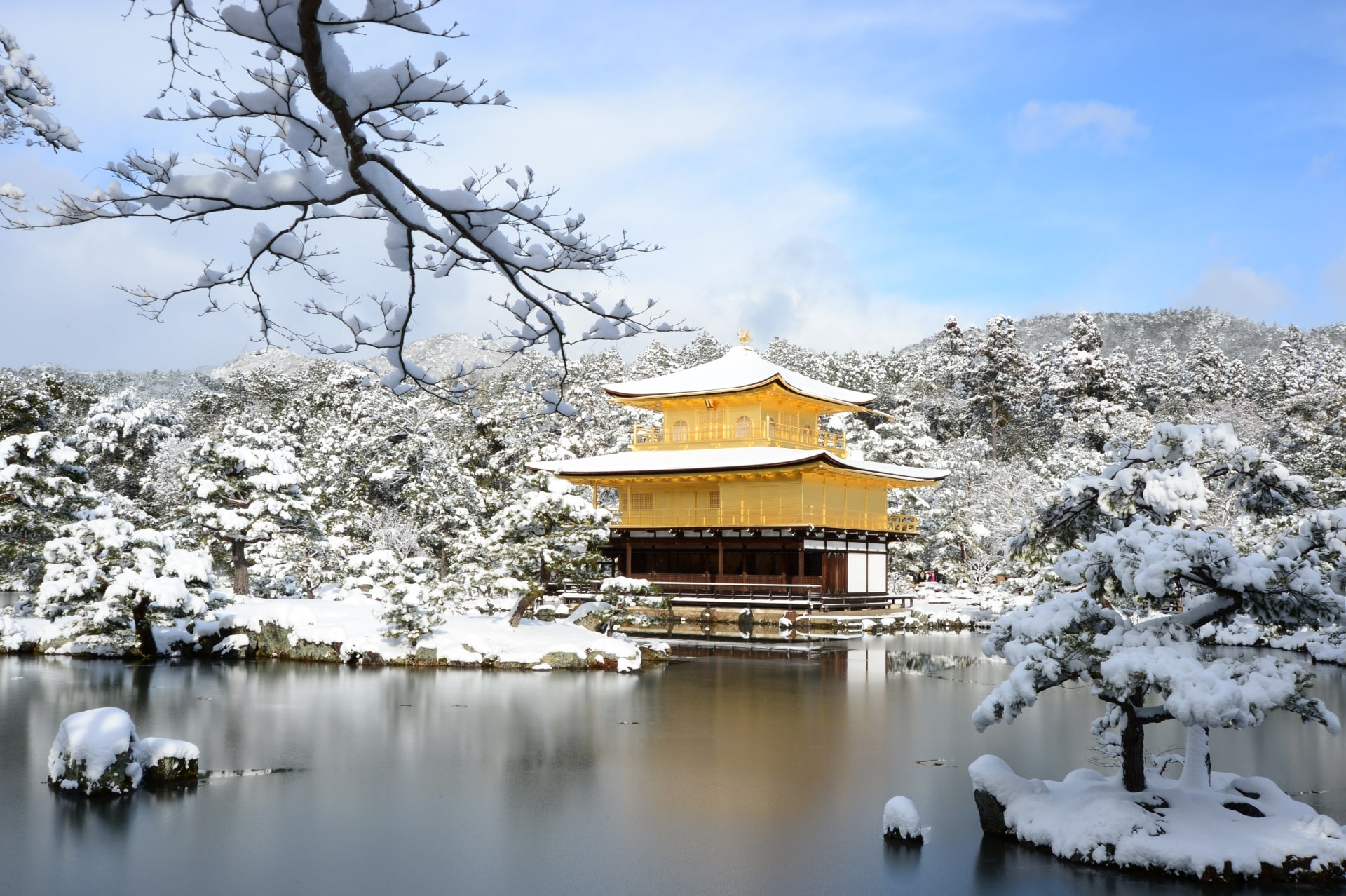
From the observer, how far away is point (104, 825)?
24.6 feet

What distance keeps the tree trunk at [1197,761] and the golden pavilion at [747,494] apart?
18486 mm

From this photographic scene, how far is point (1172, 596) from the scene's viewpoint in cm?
687

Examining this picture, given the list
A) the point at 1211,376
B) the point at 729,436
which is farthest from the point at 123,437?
the point at 1211,376

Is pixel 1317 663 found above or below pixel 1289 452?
below

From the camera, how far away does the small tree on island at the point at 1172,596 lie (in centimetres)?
644

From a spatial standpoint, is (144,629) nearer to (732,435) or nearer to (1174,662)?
(1174,662)

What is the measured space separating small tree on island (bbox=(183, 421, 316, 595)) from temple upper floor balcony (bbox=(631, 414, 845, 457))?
1198 centimetres

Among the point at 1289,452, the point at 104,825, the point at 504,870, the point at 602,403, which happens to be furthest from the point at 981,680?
the point at 602,403

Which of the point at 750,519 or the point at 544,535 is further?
the point at 750,519

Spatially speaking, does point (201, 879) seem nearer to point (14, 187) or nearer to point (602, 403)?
point (14, 187)

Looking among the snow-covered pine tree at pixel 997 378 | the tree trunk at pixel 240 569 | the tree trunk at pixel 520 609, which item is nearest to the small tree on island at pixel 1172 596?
the tree trunk at pixel 520 609

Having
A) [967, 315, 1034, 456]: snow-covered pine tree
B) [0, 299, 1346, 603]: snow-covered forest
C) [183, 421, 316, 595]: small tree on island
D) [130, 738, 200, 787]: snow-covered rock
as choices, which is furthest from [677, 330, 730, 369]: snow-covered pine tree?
[130, 738, 200, 787]: snow-covered rock

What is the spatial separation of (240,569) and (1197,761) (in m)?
20.6

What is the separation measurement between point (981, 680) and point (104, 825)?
46.1 feet
